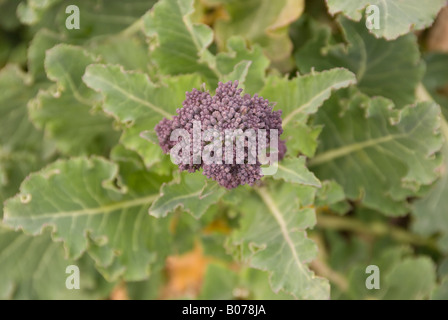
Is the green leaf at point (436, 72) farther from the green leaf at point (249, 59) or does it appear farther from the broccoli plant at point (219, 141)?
the green leaf at point (249, 59)

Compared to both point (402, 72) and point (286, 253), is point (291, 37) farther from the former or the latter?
point (286, 253)

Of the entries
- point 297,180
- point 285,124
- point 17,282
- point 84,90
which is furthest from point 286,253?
point 17,282

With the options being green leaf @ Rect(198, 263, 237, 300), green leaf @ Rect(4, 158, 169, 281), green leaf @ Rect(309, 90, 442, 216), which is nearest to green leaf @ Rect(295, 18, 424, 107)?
green leaf @ Rect(309, 90, 442, 216)

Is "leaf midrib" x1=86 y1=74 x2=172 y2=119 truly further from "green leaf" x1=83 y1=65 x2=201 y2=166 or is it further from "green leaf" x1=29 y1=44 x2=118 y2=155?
"green leaf" x1=29 y1=44 x2=118 y2=155

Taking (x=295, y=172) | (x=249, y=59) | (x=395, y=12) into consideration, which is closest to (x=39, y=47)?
(x=249, y=59)

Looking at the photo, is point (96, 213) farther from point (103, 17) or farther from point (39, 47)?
point (103, 17)
